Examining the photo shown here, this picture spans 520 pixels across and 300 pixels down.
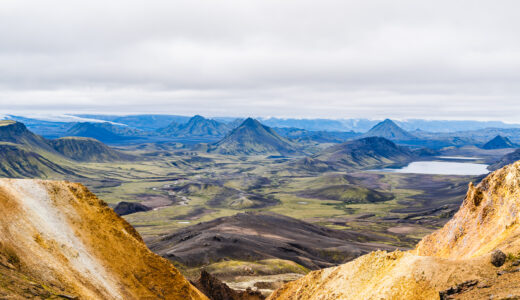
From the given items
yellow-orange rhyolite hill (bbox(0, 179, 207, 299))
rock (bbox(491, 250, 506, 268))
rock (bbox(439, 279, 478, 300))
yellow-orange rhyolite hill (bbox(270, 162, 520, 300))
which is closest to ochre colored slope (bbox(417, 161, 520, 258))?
yellow-orange rhyolite hill (bbox(270, 162, 520, 300))

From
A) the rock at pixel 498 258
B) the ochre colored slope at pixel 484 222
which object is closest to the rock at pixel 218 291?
the ochre colored slope at pixel 484 222

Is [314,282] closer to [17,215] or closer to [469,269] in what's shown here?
[469,269]

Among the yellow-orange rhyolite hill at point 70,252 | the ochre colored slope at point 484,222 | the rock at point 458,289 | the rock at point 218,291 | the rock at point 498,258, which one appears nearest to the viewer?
the rock at point 458,289

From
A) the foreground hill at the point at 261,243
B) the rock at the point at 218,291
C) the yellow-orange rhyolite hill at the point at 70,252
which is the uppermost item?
the yellow-orange rhyolite hill at the point at 70,252

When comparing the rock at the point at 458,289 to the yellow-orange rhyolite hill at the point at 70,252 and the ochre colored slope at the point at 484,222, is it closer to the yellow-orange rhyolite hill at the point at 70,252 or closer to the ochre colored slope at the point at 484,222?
the ochre colored slope at the point at 484,222

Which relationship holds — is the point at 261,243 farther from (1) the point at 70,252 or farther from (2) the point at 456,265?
(2) the point at 456,265

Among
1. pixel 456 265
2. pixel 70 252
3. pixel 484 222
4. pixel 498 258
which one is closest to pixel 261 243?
pixel 484 222
